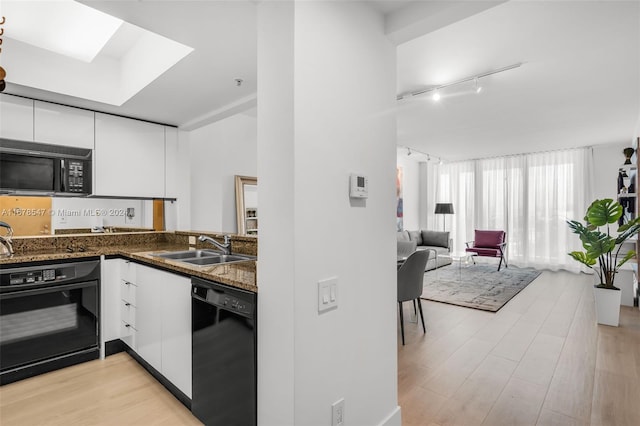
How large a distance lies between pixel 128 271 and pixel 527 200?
26.1ft

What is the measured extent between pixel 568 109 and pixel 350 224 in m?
4.45

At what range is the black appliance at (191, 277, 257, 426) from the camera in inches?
59.6

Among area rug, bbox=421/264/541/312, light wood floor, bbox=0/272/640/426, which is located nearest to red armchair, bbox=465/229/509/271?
area rug, bbox=421/264/541/312

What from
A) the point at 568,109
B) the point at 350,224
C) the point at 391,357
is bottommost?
the point at 391,357

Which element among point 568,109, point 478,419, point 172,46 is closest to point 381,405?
point 478,419

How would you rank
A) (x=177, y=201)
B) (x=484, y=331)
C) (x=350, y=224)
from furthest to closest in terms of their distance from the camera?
(x=177, y=201) → (x=484, y=331) → (x=350, y=224)

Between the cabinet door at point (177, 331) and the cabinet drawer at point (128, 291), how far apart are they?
582 millimetres

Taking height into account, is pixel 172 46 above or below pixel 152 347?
above

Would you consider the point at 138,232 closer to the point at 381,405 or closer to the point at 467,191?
the point at 381,405

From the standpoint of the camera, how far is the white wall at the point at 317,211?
1.34 metres

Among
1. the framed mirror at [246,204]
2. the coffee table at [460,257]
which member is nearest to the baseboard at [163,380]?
the framed mirror at [246,204]

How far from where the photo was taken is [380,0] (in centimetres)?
163

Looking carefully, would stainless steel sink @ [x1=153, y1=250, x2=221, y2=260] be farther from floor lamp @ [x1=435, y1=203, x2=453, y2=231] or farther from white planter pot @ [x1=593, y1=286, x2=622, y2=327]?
floor lamp @ [x1=435, y1=203, x2=453, y2=231]

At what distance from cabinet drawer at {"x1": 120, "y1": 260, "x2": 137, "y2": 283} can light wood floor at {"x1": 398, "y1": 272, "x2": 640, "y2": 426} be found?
2247 millimetres
